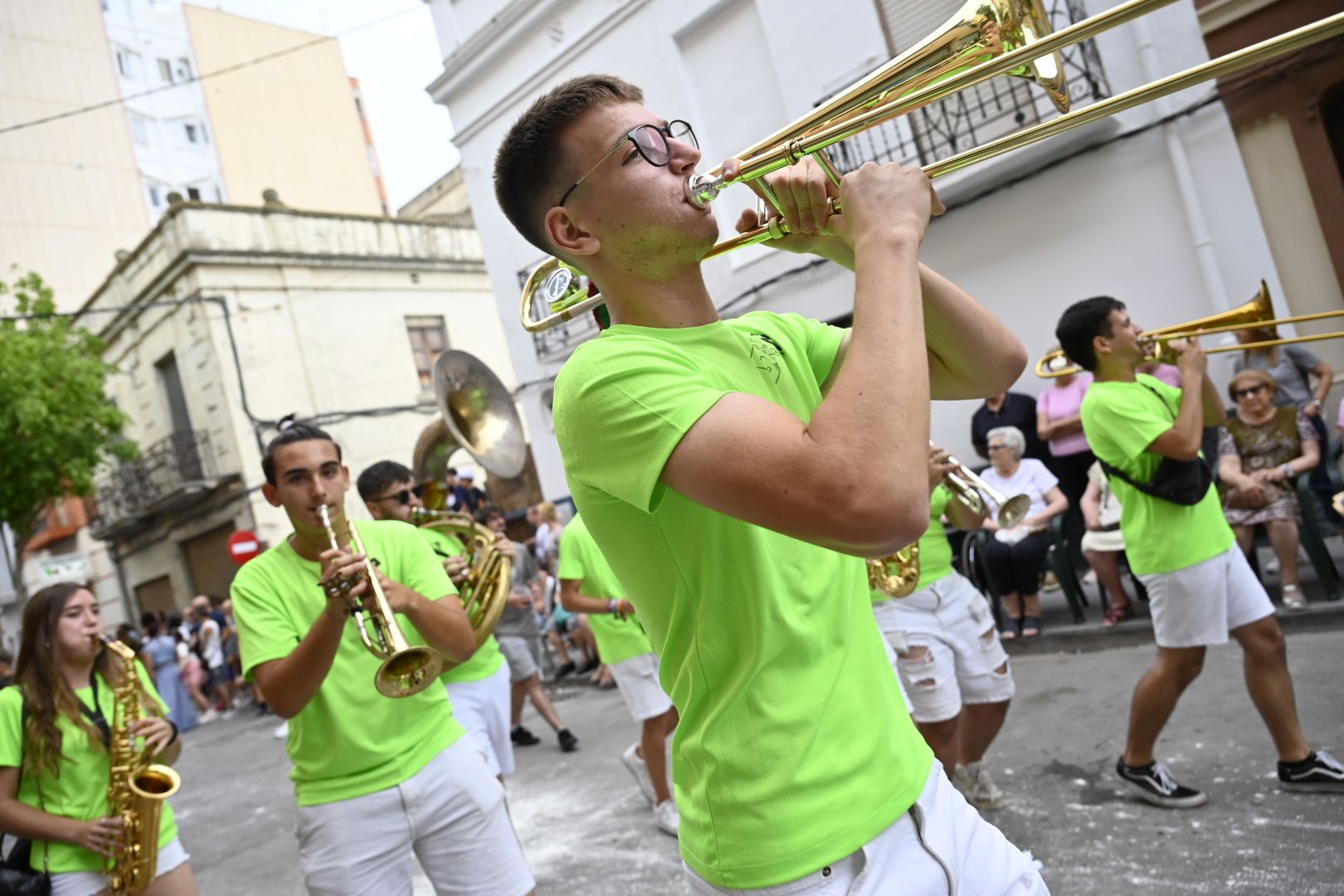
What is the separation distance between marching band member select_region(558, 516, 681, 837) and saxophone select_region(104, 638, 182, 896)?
7.08ft

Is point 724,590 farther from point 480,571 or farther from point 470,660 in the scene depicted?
point 470,660

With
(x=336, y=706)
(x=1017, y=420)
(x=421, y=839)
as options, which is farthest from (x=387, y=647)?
(x=1017, y=420)

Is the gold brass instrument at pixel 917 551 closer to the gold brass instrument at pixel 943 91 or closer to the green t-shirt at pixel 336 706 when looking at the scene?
the green t-shirt at pixel 336 706

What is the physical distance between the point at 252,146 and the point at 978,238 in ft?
73.3

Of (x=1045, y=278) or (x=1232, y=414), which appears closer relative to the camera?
(x=1232, y=414)

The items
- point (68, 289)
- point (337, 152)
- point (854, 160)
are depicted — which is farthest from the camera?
point (337, 152)

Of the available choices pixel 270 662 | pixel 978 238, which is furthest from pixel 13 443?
pixel 270 662

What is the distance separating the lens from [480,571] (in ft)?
16.0

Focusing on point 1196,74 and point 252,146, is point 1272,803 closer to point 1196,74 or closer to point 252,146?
point 1196,74

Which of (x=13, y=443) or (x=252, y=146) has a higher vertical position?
(x=252, y=146)

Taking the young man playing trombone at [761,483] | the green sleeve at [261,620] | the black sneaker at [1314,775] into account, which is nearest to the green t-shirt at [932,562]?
the black sneaker at [1314,775]

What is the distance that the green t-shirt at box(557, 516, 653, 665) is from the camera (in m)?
5.59

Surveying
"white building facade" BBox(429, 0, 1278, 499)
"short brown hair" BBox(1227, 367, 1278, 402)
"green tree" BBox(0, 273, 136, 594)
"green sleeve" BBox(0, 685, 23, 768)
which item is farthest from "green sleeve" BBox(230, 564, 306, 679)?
"green tree" BBox(0, 273, 136, 594)

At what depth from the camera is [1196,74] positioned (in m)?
1.60
